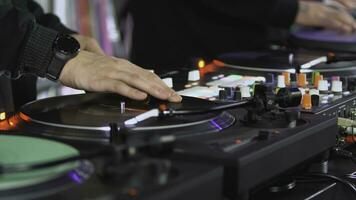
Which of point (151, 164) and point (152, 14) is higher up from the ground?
point (152, 14)

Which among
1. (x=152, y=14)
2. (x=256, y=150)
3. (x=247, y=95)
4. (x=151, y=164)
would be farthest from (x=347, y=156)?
(x=152, y=14)

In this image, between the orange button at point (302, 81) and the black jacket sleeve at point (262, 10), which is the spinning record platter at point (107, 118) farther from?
the black jacket sleeve at point (262, 10)

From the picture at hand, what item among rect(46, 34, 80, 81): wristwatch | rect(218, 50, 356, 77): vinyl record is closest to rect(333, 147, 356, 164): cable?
rect(218, 50, 356, 77): vinyl record

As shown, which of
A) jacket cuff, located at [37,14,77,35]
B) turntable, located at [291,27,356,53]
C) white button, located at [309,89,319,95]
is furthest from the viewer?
turntable, located at [291,27,356,53]

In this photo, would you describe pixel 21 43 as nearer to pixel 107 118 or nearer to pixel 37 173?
pixel 107 118

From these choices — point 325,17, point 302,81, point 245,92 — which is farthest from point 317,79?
point 325,17

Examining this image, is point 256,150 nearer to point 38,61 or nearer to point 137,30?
point 38,61

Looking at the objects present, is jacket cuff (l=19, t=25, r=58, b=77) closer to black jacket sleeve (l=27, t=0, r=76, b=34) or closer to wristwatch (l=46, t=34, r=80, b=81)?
wristwatch (l=46, t=34, r=80, b=81)

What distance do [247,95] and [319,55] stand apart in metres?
0.68

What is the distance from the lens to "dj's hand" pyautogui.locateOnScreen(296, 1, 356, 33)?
7.69 ft

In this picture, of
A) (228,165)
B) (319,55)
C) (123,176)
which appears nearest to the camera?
(123,176)

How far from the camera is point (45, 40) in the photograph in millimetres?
1323

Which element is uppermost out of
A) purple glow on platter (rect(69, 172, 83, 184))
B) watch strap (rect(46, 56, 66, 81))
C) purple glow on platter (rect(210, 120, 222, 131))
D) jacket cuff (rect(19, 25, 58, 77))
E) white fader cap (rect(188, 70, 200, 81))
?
jacket cuff (rect(19, 25, 58, 77))

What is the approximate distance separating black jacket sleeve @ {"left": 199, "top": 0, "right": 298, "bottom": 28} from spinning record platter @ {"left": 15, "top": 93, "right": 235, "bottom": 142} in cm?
135
